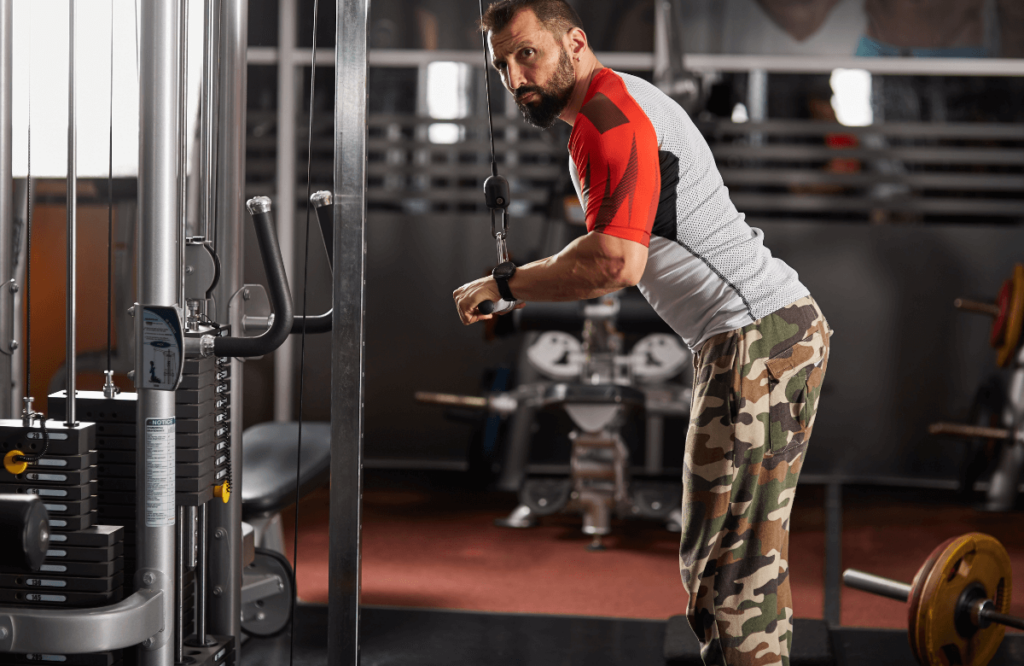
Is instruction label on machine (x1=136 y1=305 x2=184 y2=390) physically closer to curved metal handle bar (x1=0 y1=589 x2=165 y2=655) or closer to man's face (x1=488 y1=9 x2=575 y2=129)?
curved metal handle bar (x1=0 y1=589 x2=165 y2=655)

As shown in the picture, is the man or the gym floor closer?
the man

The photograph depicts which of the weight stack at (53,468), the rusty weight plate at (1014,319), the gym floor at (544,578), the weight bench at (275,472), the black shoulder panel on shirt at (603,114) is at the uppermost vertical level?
the black shoulder panel on shirt at (603,114)

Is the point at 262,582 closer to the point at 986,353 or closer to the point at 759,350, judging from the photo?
the point at 759,350

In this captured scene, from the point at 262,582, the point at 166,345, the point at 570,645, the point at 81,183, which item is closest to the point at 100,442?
the point at 166,345

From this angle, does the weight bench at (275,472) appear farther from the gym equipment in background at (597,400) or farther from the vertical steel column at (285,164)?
the vertical steel column at (285,164)

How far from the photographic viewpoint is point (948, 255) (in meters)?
4.94

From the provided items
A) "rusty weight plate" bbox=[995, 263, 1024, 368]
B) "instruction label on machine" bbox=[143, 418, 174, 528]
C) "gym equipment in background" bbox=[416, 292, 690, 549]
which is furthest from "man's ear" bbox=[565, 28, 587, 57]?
Result: "rusty weight plate" bbox=[995, 263, 1024, 368]

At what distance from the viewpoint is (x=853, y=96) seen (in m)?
4.90

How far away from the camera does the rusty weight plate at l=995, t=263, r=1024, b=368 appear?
396 cm

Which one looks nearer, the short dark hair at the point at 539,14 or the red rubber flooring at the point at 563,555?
the short dark hair at the point at 539,14

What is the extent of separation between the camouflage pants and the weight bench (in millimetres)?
1024

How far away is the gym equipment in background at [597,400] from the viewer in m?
3.68

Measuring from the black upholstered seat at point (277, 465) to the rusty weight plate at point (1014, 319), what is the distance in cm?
286

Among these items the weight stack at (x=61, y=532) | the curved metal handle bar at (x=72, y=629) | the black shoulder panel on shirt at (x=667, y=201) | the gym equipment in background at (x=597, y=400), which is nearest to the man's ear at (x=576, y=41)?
the black shoulder panel on shirt at (x=667, y=201)
